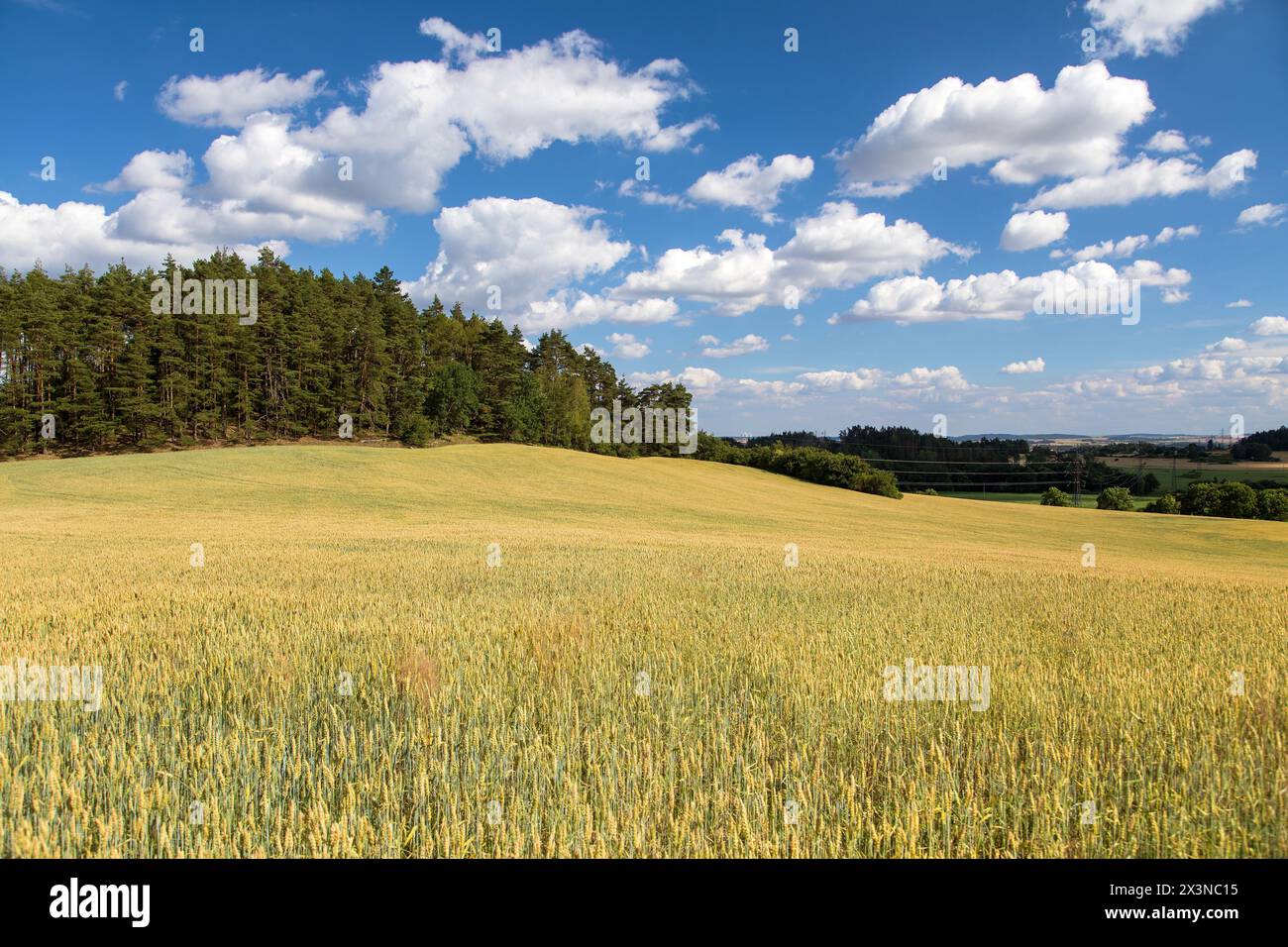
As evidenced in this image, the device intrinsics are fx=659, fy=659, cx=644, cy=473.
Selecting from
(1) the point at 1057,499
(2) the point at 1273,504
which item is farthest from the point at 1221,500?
(1) the point at 1057,499

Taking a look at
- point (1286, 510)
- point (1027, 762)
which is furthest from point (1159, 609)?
point (1286, 510)

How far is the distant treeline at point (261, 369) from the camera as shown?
6606 cm

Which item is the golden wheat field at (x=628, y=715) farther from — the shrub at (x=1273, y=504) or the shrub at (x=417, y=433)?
the shrub at (x=1273, y=504)

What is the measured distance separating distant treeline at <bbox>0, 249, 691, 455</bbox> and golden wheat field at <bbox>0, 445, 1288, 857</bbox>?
222 ft

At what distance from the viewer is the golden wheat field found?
11.5 feet

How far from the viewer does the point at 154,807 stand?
3.72 metres

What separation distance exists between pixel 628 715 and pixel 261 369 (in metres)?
83.9

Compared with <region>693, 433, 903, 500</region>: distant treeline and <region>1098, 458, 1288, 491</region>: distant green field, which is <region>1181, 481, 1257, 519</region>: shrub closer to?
<region>1098, 458, 1288, 491</region>: distant green field

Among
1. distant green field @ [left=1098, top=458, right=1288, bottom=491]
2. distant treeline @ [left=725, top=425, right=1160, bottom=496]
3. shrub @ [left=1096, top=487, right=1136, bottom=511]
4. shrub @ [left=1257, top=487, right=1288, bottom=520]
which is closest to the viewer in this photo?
shrub @ [left=1257, top=487, right=1288, bottom=520]

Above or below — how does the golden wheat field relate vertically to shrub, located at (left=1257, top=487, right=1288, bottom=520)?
above

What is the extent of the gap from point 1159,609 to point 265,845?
12.8 m

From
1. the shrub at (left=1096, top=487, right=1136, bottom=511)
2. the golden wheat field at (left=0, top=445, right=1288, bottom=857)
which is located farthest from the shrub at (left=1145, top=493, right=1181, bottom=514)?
the golden wheat field at (left=0, top=445, right=1288, bottom=857)

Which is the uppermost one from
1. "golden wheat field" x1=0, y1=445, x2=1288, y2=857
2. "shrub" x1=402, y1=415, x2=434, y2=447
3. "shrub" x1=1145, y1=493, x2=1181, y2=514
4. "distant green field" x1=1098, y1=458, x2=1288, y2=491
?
"shrub" x1=402, y1=415, x2=434, y2=447
